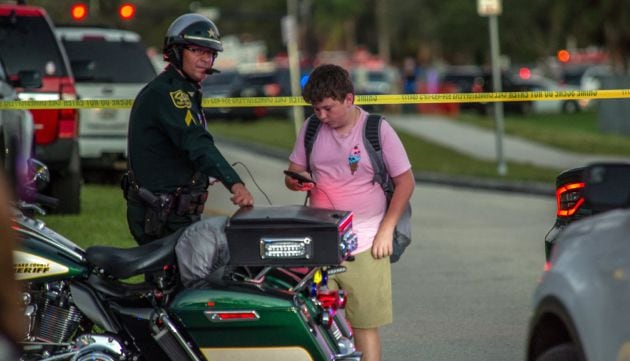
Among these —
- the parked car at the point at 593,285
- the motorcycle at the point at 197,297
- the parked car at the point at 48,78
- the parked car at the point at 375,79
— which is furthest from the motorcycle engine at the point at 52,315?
the parked car at the point at 375,79

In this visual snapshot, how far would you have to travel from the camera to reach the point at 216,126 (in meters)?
43.4

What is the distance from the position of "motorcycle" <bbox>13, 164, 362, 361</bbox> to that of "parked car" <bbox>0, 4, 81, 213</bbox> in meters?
8.28

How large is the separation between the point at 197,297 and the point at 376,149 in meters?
1.17

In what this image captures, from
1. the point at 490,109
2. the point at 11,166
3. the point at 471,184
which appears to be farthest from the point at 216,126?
the point at 11,166

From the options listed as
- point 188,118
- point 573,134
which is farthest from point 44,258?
point 573,134

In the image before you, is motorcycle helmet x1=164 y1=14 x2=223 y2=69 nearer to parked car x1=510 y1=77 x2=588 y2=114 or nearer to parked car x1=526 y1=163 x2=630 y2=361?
parked car x1=526 y1=163 x2=630 y2=361

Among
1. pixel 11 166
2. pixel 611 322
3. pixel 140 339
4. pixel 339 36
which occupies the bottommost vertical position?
pixel 339 36

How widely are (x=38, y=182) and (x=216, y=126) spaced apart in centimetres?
3627

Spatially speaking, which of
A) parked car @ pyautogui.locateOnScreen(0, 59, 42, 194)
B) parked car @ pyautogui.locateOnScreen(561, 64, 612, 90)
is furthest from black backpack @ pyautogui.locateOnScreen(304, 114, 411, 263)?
parked car @ pyautogui.locateOnScreen(561, 64, 612, 90)

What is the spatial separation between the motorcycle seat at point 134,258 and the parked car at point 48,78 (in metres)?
8.44

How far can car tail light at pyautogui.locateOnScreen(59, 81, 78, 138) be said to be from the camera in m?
15.1

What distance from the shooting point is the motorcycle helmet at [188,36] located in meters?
7.30

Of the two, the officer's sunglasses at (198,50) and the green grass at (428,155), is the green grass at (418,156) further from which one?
the officer's sunglasses at (198,50)

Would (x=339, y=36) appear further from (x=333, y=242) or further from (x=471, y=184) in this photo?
(x=333, y=242)
